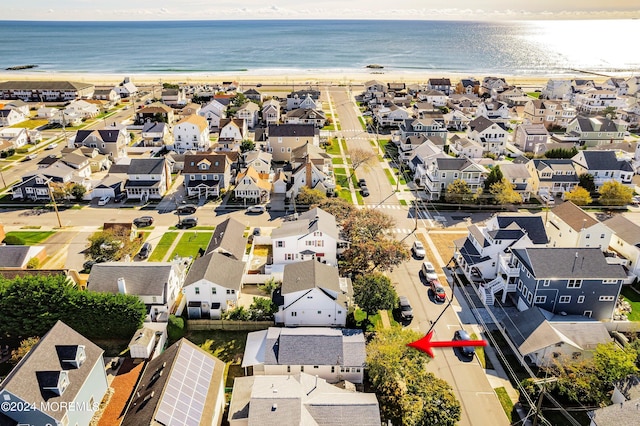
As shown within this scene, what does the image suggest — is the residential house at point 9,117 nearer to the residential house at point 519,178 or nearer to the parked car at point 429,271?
the parked car at point 429,271

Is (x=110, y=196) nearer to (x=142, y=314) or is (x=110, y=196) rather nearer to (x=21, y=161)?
(x=21, y=161)

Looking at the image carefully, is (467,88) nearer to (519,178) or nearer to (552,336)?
(519,178)

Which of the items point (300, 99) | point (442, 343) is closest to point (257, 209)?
point (442, 343)

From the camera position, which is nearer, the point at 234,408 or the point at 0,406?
the point at 0,406

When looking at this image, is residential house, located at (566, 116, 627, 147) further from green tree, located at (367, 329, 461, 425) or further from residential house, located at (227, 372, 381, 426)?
residential house, located at (227, 372, 381, 426)

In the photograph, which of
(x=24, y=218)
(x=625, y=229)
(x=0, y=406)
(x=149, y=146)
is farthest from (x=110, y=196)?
(x=625, y=229)

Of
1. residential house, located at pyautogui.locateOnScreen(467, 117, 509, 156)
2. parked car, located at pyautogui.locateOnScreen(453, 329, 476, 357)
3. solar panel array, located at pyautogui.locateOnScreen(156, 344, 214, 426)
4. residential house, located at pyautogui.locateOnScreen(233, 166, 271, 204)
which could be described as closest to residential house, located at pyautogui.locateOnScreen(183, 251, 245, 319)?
solar panel array, located at pyautogui.locateOnScreen(156, 344, 214, 426)

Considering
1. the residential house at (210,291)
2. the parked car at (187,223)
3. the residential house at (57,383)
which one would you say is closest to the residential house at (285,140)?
the parked car at (187,223)
